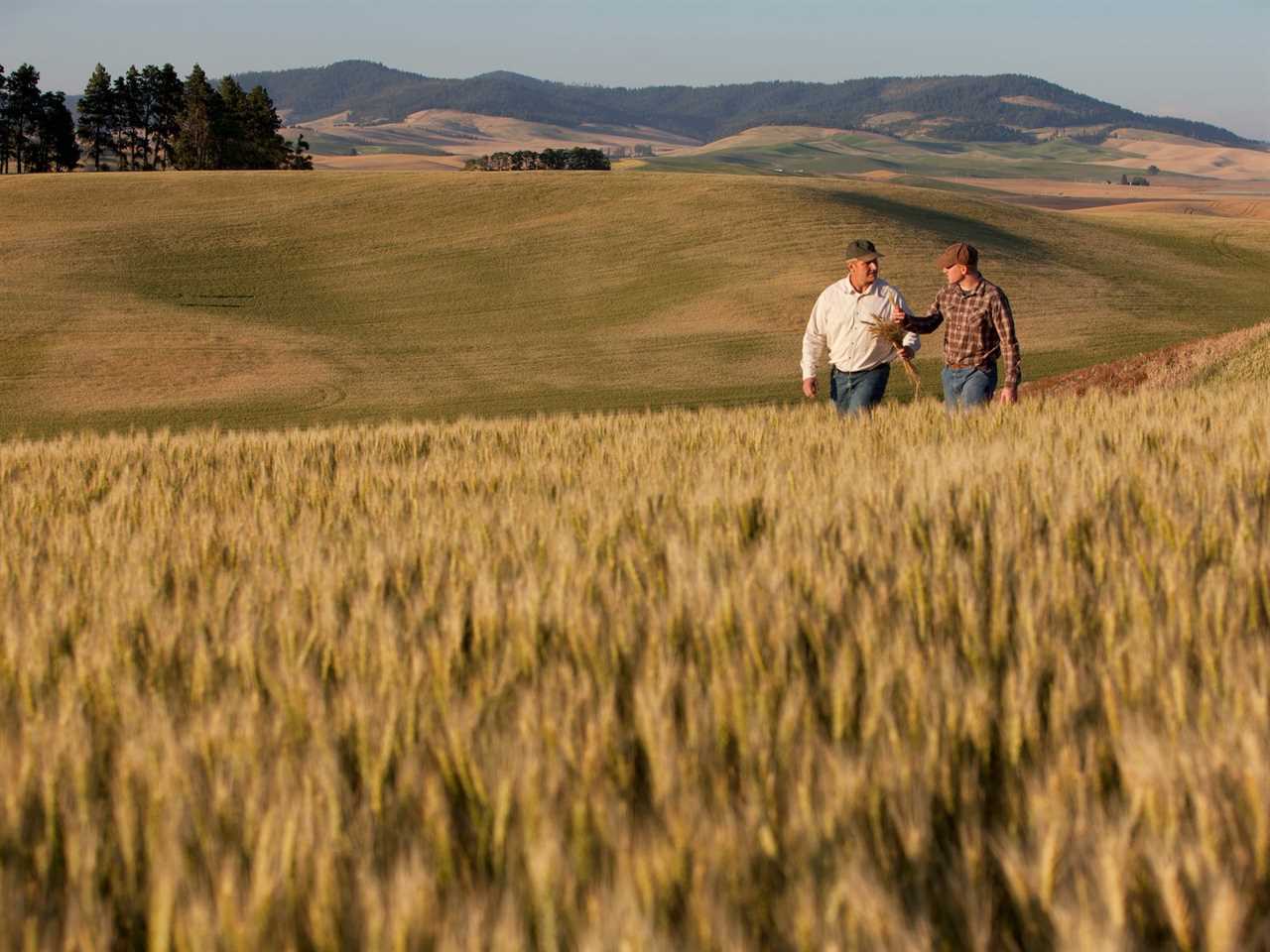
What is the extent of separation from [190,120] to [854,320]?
294 ft

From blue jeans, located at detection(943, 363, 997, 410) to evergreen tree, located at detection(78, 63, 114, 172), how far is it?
10209 centimetres

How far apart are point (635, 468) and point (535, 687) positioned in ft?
11.7

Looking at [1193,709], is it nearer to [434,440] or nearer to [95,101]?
[434,440]

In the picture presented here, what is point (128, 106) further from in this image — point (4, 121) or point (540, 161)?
point (540, 161)

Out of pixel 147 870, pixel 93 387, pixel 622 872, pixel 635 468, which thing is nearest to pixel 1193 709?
pixel 622 872

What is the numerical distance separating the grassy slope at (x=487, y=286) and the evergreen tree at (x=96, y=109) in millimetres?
44073

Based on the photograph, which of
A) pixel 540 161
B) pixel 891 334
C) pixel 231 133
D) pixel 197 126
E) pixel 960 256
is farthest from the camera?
pixel 540 161

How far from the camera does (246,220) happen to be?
53781mm

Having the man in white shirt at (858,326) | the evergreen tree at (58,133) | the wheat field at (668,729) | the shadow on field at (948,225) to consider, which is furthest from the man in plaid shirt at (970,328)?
the evergreen tree at (58,133)

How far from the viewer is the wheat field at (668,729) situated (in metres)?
1.34

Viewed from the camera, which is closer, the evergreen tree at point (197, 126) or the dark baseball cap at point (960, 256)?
the dark baseball cap at point (960, 256)

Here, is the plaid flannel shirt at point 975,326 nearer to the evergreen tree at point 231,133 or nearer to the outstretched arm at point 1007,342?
the outstretched arm at point 1007,342

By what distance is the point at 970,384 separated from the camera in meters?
9.97

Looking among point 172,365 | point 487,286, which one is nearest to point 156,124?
point 487,286
